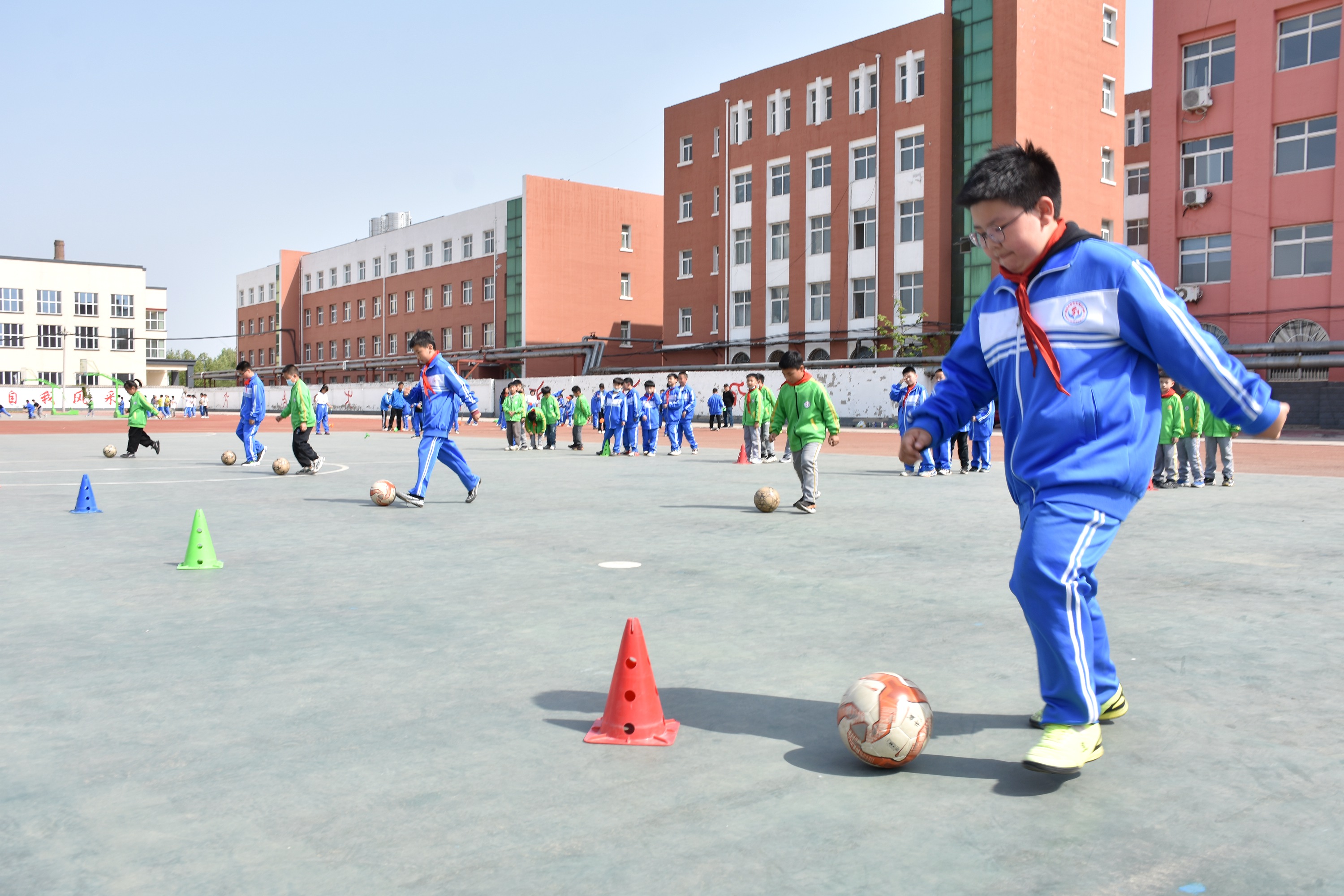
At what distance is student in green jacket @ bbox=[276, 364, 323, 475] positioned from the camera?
57.0ft

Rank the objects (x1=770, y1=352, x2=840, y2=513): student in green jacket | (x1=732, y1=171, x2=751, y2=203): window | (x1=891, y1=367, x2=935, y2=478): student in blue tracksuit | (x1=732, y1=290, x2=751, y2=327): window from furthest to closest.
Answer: (x1=732, y1=171, x2=751, y2=203): window, (x1=732, y1=290, x2=751, y2=327): window, (x1=891, y1=367, x2=935, y2=478): student in blue tracksuit, (x1=770, y1=352, x2=840, y2=513): student in green jacket

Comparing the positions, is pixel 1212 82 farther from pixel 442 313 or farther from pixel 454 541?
pixel 442 313

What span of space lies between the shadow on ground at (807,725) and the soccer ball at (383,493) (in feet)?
28.1

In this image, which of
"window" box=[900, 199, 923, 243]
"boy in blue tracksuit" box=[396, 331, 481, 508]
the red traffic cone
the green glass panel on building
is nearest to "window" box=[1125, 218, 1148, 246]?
"window" box=[900, 199, 923, 243]

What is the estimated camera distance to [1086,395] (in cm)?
378

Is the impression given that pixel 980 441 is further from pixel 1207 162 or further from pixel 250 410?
pixel 1207 162

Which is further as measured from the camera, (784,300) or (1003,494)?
(784,300)

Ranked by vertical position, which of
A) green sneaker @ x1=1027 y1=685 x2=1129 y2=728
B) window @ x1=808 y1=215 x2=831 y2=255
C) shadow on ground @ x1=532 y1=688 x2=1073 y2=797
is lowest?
shadow on ground @ x1=532 y1=688 x2=1073 y2=797

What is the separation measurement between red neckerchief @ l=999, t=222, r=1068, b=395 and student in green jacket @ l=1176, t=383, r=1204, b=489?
523 inches

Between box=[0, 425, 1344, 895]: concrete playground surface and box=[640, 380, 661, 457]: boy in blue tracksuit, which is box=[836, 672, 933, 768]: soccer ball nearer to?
box=[0, 425, 1344, 895]: concrete playground surface

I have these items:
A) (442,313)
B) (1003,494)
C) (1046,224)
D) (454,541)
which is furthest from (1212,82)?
(442,313)

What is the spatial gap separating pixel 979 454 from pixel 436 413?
10784 millimetres

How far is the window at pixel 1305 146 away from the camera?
3659 cm

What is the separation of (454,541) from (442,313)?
69.8 meters
